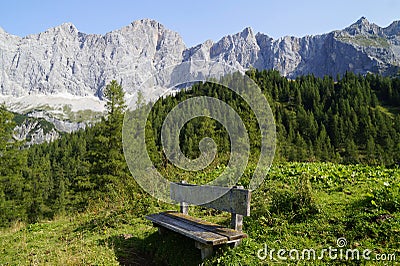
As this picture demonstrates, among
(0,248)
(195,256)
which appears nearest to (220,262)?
(195,256)

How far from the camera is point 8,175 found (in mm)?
36594

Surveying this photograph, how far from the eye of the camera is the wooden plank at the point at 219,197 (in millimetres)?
5827

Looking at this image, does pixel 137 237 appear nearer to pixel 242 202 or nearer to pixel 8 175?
pixel 242 202

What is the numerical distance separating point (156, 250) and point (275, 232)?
9.75 ft

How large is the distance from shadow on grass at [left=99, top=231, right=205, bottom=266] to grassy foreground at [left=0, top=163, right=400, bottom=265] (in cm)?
2

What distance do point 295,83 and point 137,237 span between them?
13234cm

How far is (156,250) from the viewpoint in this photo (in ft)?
25.1

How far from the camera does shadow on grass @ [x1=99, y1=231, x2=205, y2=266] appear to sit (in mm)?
6730

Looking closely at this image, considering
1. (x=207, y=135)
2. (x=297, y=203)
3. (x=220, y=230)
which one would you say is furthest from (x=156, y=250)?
(x=207, y=135)

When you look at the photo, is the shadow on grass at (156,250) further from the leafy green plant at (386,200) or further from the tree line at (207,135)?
the tree line at (207,135)

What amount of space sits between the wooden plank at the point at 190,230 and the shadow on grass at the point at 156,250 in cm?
49

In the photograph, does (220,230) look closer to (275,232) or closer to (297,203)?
(275,232)

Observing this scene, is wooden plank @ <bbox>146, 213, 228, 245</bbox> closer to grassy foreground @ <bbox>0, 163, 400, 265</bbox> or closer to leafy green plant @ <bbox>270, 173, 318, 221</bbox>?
grassy foreground @ <bbox>0, 163, 400, 265</bbox>

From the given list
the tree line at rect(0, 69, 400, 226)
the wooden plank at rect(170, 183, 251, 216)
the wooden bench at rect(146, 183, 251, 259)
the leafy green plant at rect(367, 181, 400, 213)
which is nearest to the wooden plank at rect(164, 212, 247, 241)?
the wooden bench at rect(146, 183, 251, 259)
